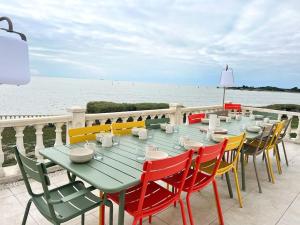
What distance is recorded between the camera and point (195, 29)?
728 centimetres

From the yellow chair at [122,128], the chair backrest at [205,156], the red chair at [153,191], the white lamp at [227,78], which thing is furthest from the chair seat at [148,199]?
the white lamp at [227,78]

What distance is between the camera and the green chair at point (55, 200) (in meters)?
1.38

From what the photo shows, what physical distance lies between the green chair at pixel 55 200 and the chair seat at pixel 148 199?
136mm

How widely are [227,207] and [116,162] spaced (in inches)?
64.9

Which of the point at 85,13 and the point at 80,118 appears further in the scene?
the point at 85,13

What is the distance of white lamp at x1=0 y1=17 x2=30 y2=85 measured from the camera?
1098 mm

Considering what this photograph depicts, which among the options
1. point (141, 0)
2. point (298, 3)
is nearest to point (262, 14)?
point (298, 3)

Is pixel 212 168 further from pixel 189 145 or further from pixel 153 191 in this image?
pixel 153 191

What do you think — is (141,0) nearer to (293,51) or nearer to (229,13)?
(229,13)

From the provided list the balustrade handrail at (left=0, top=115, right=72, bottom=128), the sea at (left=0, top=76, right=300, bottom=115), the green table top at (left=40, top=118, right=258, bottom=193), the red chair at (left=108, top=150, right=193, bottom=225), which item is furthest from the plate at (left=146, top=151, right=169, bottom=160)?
the balustrade handrail at (left=0, top=115, right=72, bottom=128)

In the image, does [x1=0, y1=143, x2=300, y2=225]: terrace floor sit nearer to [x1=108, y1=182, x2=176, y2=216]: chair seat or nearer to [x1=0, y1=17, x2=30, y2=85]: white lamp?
[x1=108, y1=182, x2=176, y2=216]: chair seat

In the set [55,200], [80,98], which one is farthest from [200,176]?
[80,98]

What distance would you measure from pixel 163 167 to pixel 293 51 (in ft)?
26.6

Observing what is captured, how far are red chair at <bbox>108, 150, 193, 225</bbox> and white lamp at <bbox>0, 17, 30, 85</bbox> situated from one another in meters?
0.89
